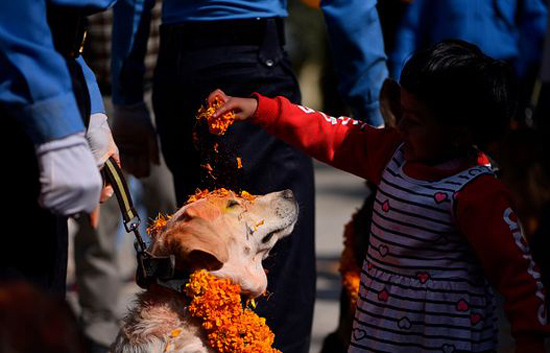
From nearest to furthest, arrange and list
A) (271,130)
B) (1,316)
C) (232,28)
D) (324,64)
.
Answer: (1,316), (271,130), (232,28), (324,64)

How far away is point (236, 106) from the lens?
351 cm

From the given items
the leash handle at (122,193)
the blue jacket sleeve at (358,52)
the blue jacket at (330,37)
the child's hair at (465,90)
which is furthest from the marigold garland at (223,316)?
the blue jacket sleeve at (358,52)

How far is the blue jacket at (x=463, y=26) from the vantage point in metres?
5.23

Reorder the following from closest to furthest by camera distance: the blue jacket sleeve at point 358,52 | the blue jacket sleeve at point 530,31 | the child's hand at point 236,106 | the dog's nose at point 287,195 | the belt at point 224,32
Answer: the child's hand at point 236,106
the dog's nose at point 287,195
the belt at point 224,32
the blue jacket sleeve at point 358,52
the blue jacket sleeve at point 530,31

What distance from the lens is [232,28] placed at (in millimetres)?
4023

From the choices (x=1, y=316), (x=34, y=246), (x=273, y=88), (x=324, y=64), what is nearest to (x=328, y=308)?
(x=273, y=88)

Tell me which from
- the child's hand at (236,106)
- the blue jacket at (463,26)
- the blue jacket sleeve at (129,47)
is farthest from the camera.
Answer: the blue jacket at (463,26)

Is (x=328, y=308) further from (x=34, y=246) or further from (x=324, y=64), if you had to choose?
(x=324, y=64)

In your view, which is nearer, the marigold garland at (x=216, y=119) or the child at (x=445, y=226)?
the child at (x=445, y=226)

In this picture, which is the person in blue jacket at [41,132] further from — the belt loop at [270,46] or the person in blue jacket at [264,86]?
the belt loop at [270,46]

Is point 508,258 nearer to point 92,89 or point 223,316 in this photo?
point 223,316

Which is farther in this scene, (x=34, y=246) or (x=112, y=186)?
(x=112, y=186)

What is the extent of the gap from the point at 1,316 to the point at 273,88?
98.8 inches

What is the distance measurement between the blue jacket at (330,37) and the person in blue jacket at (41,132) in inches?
38.5
